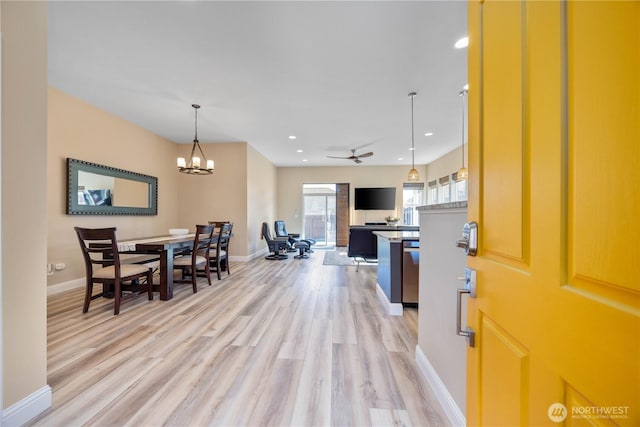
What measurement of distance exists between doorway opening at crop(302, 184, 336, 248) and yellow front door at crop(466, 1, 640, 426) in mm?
7961

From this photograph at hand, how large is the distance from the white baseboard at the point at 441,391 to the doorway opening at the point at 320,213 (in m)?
6.95

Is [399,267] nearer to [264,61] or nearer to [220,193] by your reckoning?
[264,61]

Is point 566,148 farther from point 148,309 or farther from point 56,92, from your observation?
point 56,92

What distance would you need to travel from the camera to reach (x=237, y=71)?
2863 mm

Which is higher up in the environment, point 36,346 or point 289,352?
point 36,346

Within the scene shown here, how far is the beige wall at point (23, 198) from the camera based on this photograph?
1.20 meters

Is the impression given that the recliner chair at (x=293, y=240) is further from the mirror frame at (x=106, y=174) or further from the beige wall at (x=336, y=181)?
the mirror frame at (x=106, y=174)

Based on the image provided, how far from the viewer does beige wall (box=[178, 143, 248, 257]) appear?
5.79 m

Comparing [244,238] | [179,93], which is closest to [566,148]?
[179,93]

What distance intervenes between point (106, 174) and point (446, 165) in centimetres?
774

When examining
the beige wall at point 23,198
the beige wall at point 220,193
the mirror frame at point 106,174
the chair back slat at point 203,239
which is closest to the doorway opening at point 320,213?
the beige wall at point 220,193

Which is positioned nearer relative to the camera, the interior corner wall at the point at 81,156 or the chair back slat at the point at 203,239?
the interior corner wall at the point at 81,156

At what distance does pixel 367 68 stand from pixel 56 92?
4178mm

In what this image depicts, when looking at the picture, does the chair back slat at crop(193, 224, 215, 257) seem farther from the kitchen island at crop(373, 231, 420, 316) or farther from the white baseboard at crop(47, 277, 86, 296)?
the kitchen island at crop(373, 231, 420, 316)
